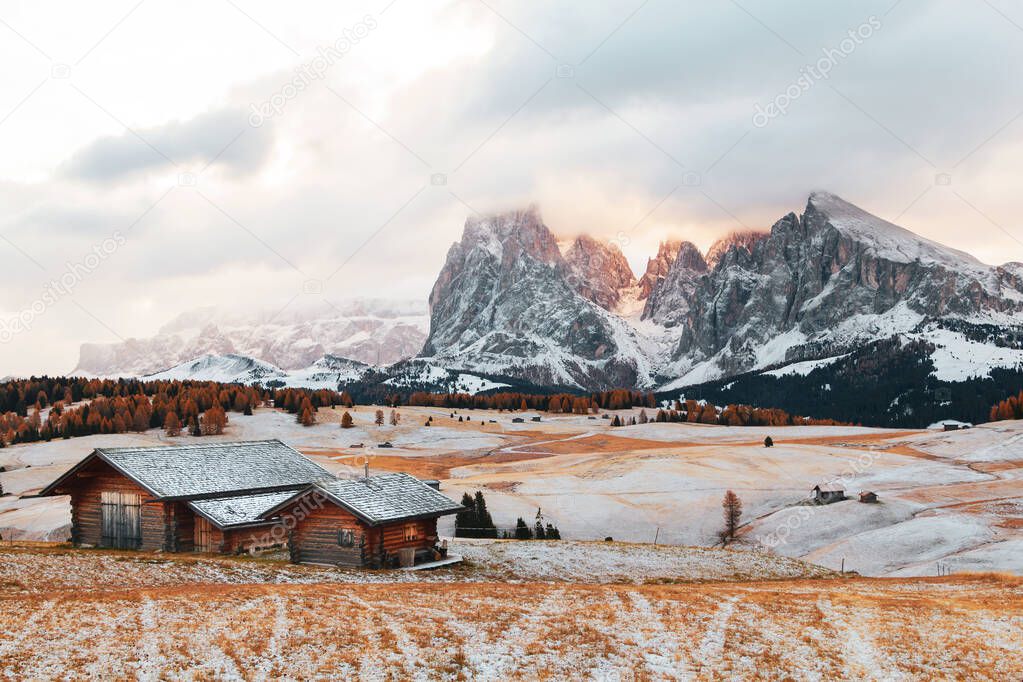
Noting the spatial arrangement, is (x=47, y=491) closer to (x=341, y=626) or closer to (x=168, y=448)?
(x=168, y=448)

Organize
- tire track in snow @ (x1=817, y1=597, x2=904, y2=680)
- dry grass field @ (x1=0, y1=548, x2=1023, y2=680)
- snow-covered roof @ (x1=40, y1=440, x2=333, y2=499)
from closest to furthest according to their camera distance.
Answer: dry grass field @ (x1=0, y1=548, x2=1023, y2=680)
tire track in snow @ (x1=817, y1=597, x2=904, y2=680)
snow-covered roof @ (x1=40, y1=440, x2=333, y2=499)

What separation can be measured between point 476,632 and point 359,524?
20.3m

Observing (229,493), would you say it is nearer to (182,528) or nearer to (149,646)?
(182,528)

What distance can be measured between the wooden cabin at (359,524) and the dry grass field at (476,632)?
8.52 meters

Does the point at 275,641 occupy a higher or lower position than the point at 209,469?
lower

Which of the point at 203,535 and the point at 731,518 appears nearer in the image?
the point at 203,535

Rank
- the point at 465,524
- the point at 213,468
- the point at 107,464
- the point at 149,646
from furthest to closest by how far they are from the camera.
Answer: the point at 465,524, the point at 213,468, the point at 107,464, the point at 149,646

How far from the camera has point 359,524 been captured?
47.8m

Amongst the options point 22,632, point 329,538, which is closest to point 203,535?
point 329,538

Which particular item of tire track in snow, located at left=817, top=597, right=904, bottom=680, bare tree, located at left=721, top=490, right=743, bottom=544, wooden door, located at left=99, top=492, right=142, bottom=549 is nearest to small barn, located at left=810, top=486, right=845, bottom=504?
bare tree, located at left=721, top=490, right=743, bottom=544

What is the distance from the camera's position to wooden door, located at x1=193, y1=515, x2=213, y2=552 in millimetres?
53000

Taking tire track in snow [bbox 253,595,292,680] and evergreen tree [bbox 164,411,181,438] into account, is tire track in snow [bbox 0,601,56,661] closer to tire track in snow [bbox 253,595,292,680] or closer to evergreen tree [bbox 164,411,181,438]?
tire track in snow [bbox 253,595,292,680]

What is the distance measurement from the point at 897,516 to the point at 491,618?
63.9 m

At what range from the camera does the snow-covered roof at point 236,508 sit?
171 ft
